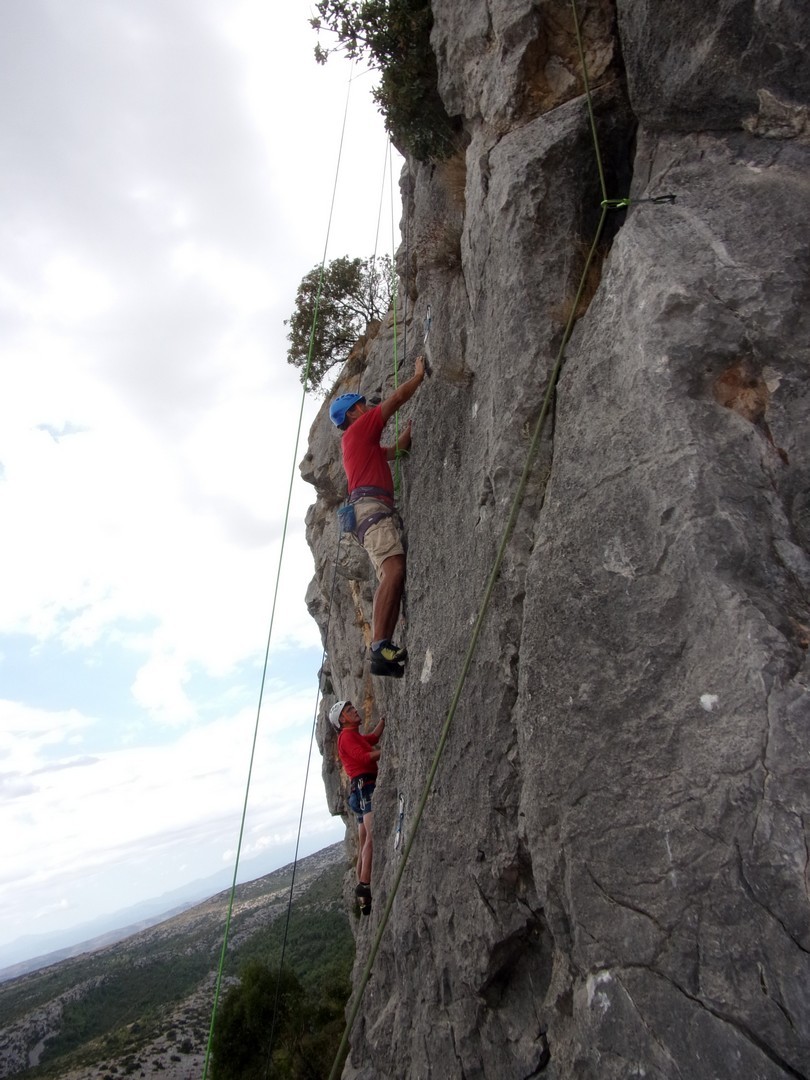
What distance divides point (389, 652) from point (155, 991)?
45891 millimetres

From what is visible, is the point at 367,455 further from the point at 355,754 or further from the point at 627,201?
the point at 355,754

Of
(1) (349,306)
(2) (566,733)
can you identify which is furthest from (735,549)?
(1) (349,306)

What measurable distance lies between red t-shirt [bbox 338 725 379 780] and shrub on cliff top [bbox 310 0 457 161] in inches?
294

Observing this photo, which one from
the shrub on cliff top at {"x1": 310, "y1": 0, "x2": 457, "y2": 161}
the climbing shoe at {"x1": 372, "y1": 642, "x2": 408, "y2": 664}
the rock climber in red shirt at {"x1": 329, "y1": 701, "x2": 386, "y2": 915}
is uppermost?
the shrub on cliff top at {"x1": 310, "y1": 0, "x2": 457, "y2": 161}

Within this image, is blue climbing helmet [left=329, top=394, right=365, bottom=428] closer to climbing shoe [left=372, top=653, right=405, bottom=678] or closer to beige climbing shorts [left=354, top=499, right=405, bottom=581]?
beige climbing shorts [left=354, top=499, right=405, bottom=581]

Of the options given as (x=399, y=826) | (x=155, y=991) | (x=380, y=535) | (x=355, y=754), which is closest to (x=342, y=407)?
(x=380, y=535)

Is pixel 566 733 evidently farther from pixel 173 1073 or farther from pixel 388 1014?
pixel 173 1073

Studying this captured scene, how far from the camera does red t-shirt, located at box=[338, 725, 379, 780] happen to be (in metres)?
9.77

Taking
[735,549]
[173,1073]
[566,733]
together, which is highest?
[735,549]

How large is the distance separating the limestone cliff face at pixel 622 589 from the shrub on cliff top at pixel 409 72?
1.23 meters

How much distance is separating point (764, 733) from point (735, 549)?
96 centimetres

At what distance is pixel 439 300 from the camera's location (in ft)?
26.5

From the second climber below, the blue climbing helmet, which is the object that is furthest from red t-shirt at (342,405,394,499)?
the blue climbing helmet

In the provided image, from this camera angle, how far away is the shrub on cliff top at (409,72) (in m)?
8.50
